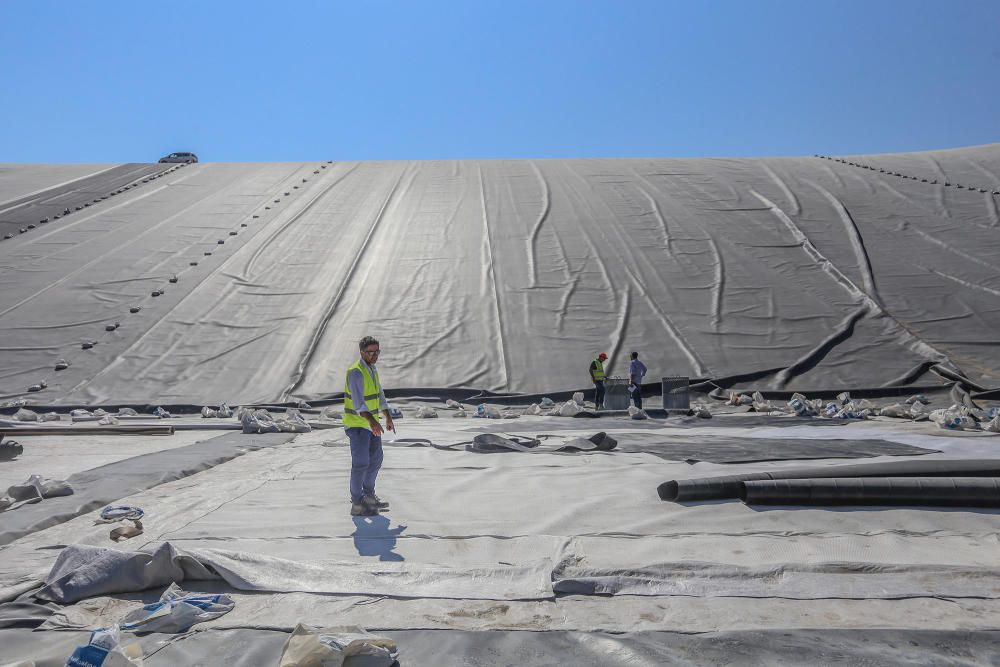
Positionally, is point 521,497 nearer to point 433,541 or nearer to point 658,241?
point 433,541

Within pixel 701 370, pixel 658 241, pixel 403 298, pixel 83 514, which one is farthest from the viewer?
pixel 658 241

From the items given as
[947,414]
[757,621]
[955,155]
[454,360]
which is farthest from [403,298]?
[955,155]

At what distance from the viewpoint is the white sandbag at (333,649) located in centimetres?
257

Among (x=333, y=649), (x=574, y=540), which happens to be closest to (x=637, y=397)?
(x=574, y=540)

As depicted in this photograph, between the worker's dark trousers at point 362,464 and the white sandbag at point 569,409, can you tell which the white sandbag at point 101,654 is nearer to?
the worker's dark trousers at point 362,464

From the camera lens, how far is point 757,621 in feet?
9.87

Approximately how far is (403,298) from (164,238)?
6.80 m

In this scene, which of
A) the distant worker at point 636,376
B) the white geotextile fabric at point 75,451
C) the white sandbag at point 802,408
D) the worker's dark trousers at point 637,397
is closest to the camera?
the white geotextile fabric at point 75,451

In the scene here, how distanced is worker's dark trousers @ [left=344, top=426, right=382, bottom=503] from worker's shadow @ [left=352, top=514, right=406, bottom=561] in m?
0.26

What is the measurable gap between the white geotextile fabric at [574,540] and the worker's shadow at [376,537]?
17mm

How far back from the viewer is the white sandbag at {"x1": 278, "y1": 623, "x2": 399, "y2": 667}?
2.57 meters

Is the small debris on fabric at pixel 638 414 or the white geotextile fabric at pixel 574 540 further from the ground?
the white geotextile fabric at pixel 574 540

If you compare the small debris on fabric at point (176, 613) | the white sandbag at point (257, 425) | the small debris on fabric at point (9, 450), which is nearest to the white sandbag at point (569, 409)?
the white sandbag at point (257, 425)

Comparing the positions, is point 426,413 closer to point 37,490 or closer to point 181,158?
point 37,490
